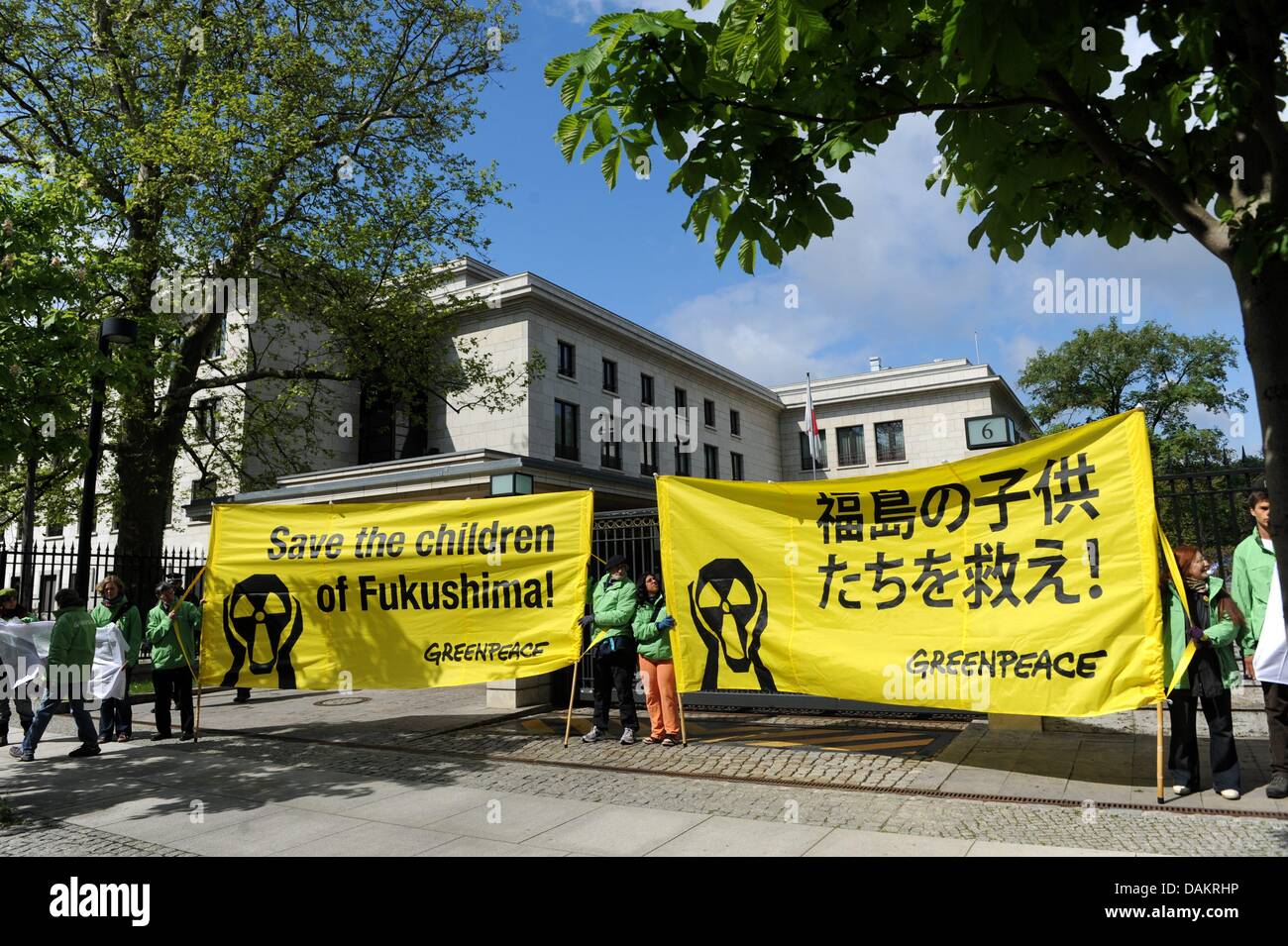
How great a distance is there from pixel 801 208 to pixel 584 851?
443 cm

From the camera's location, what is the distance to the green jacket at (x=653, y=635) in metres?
9.24

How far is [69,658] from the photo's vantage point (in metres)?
9.31

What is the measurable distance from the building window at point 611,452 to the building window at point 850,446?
2041cm

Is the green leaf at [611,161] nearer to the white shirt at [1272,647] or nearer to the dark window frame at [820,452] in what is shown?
the white shirt at [1272,647]

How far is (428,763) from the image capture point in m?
8.77

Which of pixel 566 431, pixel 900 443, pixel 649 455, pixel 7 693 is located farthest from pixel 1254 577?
pixel 900 443

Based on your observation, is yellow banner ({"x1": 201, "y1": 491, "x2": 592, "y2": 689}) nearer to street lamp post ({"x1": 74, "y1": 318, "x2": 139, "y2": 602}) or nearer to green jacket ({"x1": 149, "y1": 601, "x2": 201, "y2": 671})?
green jacket ({"x1": 149, "y1": 601, "x2": 201, "y2": 671})

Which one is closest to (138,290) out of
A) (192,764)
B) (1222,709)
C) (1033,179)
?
(192,764)

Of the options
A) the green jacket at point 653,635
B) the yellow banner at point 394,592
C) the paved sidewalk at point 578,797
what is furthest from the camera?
the yellow banner at point 394,592

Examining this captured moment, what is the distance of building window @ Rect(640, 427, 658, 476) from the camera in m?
43.8

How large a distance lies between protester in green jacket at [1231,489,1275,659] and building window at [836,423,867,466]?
49.3 m
